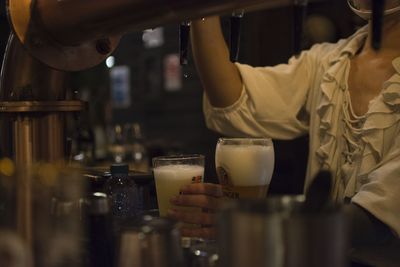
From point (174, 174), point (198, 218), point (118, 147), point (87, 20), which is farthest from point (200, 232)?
point (118, 147)

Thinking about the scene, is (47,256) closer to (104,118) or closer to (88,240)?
(88,240)

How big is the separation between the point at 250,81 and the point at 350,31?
2.82 meters

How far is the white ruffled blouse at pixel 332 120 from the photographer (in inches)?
63.3

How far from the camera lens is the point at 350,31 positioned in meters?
4.63

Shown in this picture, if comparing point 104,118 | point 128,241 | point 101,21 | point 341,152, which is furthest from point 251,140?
point 104,118

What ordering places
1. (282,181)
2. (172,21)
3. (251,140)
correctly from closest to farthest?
(172,21)
(251,140)
(282,181)

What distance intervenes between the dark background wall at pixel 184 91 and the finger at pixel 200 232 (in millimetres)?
334

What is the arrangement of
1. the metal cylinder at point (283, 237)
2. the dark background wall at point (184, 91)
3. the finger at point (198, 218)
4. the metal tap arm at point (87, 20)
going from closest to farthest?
the metal cylinder at point (283, 237) < the metal tap arm at point (87, 20) < the finger at point (198, 218) < the dark background wall at point (184, 91)

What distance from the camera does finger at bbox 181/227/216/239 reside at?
3.07 ft

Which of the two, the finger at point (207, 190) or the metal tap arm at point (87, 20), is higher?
the metal tap arm at point (87, 20)

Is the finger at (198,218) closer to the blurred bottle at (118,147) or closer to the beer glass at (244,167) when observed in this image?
the beer glass at (244,167)

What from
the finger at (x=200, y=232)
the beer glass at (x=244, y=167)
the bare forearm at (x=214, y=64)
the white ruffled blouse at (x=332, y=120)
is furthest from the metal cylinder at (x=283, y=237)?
the bare forearm at (x=214, y=64)

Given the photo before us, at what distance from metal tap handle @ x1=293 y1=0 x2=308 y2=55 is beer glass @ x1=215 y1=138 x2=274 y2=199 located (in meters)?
0.46

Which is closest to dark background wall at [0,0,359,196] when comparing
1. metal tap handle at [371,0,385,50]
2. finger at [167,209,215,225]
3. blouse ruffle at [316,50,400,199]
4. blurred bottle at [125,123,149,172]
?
blurred bottle at [125,123,149,172]
